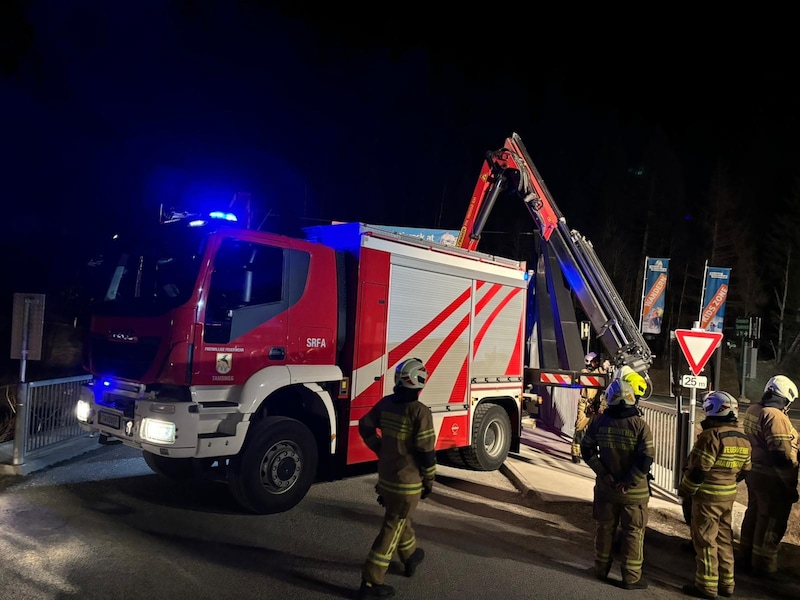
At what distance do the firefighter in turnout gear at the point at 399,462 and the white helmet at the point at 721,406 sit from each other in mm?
2266

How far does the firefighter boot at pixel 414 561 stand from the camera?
4316mm

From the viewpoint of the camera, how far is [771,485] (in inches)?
188

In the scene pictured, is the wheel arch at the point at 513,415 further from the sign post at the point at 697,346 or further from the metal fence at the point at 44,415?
the metal fence at the point at 44,415

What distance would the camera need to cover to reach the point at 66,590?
387 centimetres

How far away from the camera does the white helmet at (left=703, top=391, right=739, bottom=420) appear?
4402 mm

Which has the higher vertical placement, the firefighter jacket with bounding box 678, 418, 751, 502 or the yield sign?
the yield sign

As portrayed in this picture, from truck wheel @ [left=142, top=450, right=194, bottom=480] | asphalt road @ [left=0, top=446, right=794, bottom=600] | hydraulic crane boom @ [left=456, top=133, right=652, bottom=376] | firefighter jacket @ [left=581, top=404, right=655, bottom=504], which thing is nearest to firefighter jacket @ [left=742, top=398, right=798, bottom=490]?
asphalt road @ [left=0, top=446, right=794, bottom=600]

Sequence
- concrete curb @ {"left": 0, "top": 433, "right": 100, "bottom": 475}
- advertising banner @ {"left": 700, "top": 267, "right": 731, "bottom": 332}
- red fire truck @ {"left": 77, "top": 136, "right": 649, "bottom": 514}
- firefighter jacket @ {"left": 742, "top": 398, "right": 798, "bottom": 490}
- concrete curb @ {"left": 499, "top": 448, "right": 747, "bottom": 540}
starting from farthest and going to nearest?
advertising banner @ {"left": 700, "top": 267, "right": 731, "bottom": 332} < concrete curb @ {"left": 0, "top": 433, "right": 100, "bottom": 475} < concrete curb @ {"left": 499, "top": 448, "right": 747, "bottom": 540} < red fire truck @ {"left": 77, "top": 136, "right": 649, "bottom": 514} < firefighter jacket @ {"left": 742, "top": 398, "right": 798, "bottom": 490}

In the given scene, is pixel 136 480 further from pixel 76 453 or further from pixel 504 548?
pixel 504 548

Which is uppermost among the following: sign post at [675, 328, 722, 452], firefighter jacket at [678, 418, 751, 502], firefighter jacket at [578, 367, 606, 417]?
sign post at [675, 328, 722, 452]

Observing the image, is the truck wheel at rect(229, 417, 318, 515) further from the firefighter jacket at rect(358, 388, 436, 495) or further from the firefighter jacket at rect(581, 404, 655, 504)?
the firefighter jacket at rect(581, 404, 655, 504)

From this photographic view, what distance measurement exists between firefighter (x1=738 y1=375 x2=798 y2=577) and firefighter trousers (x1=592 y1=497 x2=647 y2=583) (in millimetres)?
1235

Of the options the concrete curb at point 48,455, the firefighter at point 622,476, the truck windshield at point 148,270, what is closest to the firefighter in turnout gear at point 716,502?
the firefighter at point 622,476

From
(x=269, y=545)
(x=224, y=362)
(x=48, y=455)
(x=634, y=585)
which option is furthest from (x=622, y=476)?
(x=48, y=455)
